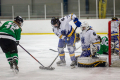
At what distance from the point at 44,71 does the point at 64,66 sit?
47 cm

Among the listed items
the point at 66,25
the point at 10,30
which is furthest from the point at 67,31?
the point at 10,30

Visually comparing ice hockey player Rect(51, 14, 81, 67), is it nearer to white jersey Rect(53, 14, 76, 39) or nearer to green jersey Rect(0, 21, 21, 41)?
white jersey Rect(53, 14, 76, 39)

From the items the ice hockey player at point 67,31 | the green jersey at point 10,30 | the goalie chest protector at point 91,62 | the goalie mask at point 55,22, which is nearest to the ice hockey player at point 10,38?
the green jersey at point 10,30

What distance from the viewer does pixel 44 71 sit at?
2.95 meters

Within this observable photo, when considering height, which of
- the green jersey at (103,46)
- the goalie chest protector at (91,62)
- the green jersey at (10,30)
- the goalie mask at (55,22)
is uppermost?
the goalie mask at (55,22)

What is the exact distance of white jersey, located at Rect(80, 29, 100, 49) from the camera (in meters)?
3.14

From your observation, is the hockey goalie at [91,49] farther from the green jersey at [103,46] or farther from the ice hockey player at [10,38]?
the green jersey at [103,46]

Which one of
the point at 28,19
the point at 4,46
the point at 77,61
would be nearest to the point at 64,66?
the point at 77,61

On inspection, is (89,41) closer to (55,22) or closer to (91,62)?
(91,62)

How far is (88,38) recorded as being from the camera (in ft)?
10.6

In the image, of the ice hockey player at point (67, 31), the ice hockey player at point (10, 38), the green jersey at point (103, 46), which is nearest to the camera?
the ice hockey player at point (10, 38)

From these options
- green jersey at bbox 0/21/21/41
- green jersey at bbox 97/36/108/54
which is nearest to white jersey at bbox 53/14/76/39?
green jersey at bbox 0/21/21/41

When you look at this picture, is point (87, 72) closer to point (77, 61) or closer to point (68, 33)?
point (77, 61)

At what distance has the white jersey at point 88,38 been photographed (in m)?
3.14
